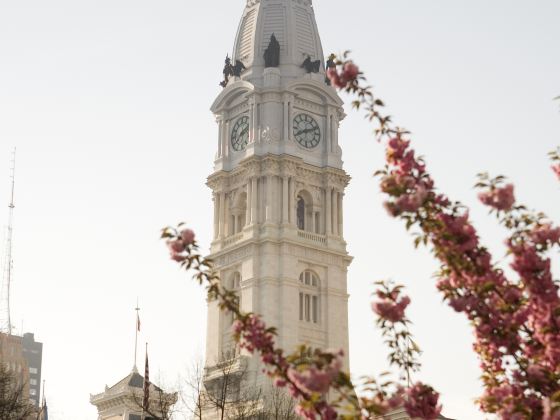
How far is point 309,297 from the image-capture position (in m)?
108

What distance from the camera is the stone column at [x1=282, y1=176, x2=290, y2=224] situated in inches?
4220

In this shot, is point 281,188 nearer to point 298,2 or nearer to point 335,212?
point 335,212

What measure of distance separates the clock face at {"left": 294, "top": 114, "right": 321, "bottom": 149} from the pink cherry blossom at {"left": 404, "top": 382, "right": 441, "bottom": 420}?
9408 cm

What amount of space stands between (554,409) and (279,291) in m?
87.9

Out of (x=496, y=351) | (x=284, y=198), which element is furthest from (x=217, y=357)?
(x=496, y=351)

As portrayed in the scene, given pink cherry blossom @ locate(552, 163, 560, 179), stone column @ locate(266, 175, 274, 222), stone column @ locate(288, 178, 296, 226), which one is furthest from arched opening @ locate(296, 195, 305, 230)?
pink cherry blossom @ locate(552, 163, 560, 179)

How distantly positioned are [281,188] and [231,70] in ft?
50.5

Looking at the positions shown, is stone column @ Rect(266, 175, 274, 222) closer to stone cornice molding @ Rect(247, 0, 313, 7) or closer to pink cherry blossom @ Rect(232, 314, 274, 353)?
stone cornice molding @ Rect(247, 0, 313, 7)

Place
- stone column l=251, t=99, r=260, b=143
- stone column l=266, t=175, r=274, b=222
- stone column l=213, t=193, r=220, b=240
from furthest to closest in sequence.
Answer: stone column l=213, t=193, r=220, b=240, stone column l=251, t=99, r=260, b=143, stone column l=266, t=175, r=274, b=222

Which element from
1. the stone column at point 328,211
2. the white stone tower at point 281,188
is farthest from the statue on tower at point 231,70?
the stone column at point 328,211

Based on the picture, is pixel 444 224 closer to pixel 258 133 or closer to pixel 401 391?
pixel 401 391

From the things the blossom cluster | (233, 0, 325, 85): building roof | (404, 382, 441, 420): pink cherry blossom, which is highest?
(233, 0, 325, 85): building roof

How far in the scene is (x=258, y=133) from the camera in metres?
110

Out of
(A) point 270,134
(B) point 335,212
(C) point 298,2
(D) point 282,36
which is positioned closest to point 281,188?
(A) point 270,134
